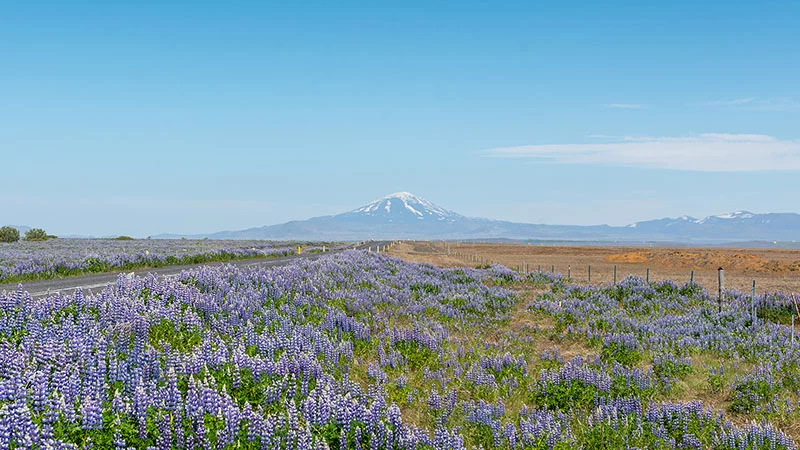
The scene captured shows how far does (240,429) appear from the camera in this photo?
716cm

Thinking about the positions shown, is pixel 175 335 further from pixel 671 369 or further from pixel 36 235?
pixel 36 235

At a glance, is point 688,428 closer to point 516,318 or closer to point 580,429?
point 580,429

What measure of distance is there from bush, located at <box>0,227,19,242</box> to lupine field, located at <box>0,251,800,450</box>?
7920 cm

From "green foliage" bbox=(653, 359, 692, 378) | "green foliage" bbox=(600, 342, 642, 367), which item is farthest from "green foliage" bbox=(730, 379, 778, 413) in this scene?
"green foliage" bbox=(600, 342, 642, 367)

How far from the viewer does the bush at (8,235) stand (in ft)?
267

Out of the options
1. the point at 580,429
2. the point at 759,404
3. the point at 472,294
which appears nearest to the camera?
the point at 580,429

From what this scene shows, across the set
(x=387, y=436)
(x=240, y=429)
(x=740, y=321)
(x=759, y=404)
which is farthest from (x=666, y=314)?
(x=240, y=429)

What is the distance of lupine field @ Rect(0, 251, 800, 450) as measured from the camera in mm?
7129

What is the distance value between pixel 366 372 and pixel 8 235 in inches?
3490

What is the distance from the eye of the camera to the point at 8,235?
82188mm

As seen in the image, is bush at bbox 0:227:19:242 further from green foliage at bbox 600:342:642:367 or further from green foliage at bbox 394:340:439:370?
green foliage at bbox 600:342:642:367

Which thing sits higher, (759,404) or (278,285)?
(278,285)

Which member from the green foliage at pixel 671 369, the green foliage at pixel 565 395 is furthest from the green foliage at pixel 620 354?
the green foliage at pixel 565 395

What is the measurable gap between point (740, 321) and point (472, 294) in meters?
8.82
